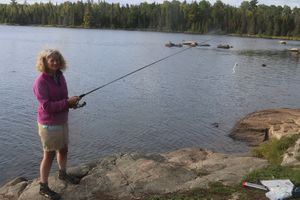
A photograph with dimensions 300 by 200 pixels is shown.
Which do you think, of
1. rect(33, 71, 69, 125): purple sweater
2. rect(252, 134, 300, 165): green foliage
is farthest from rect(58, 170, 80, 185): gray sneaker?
rect(252, 134, 300, 165): green foliage

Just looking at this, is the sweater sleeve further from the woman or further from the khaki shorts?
the khaki shorts

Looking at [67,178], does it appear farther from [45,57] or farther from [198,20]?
[198,20]

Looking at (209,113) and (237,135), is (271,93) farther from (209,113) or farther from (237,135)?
(237,135)

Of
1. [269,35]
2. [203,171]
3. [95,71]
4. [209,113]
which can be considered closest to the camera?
[203,171]

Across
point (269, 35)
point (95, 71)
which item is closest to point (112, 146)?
point (95, 71)

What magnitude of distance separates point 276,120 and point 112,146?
958 cm

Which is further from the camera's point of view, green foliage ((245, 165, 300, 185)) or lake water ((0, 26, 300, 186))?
lake water ((0, 26, 300, 186))

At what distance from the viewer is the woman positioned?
8.04 meters

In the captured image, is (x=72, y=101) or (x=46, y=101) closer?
(x=46, y=101)

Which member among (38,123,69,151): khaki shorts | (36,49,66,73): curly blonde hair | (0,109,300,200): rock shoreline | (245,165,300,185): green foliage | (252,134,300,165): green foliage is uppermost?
(36,49,66,73): curly blonde hair

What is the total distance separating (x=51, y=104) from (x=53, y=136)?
2.13 ft

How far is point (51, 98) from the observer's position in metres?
8.11

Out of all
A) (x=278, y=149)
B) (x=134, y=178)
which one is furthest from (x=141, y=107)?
(x=134, y=178)

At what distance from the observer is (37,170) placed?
622 inches
